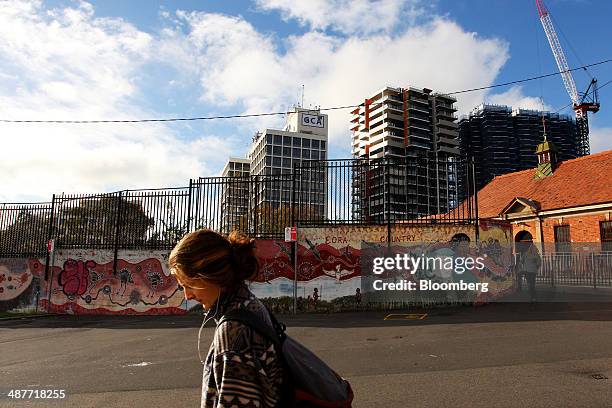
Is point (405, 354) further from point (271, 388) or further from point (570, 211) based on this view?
point (570, 211)

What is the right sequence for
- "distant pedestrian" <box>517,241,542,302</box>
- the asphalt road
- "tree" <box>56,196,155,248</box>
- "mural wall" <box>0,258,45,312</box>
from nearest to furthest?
1. the asphalt road
2. "distant pedestrian" <box>517,241,542,302</box>
3. "tree" <box>56,196,155,248</box>
4. "mural wall" <box>0,258,45,312</box>

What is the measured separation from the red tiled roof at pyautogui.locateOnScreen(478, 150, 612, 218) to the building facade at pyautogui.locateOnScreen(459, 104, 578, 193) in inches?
4445

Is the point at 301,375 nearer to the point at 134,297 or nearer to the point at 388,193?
the point at 388,193

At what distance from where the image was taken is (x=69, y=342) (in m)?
9.98

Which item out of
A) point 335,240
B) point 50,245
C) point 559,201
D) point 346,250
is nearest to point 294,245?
point 335,240

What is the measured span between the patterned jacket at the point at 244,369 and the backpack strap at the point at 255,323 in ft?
0.05

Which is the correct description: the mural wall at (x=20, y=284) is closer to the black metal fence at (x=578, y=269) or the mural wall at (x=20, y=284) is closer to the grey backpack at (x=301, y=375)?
the grey backpack at (x=301, y=375)

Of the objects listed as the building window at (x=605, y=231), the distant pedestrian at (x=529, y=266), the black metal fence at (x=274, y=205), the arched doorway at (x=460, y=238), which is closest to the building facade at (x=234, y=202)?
the black metal fence at (x=274, y=205)

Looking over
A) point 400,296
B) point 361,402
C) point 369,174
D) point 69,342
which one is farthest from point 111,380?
point 369,174

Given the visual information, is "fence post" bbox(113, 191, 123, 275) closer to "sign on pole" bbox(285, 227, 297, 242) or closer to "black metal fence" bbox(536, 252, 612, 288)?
"sign on pole" bbox(285, 227, 297, 242)

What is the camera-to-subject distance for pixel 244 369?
160 centimetres

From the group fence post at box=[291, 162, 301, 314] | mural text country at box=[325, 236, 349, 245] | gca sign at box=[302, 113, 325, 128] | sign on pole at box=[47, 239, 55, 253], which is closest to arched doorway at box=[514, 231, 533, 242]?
mural text country at box=[325, 236, 349, 245]

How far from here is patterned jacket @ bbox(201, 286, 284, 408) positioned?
1.59m

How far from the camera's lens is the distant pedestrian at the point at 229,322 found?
5.24ft
